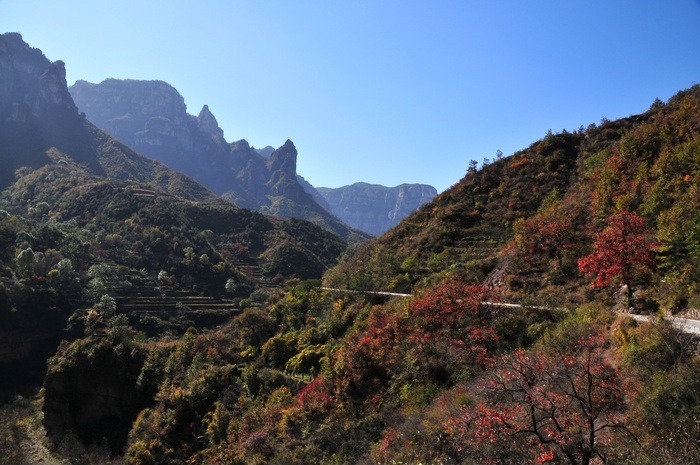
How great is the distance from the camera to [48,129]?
459ft

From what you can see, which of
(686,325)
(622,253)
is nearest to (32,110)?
(622,253)

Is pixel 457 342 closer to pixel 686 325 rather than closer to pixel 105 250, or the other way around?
pixel 686 325

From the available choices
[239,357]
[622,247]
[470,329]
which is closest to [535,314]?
[470,329]

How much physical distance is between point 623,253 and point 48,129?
172 m

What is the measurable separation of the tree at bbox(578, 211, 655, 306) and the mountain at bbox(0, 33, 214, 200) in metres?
130

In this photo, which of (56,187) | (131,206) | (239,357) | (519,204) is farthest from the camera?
(56,187)

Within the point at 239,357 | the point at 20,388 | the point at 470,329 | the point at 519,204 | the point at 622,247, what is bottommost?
the point at 20,388

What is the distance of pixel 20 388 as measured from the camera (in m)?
36.0

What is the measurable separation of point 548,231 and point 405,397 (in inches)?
494

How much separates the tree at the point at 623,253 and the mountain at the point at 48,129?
425 ft

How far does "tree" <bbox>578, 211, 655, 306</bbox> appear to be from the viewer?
1391cm

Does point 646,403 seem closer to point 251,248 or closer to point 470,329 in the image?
point 470,329

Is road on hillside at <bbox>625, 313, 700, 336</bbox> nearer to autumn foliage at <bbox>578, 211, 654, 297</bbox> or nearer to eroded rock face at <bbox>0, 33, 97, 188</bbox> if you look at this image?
autumn foliage at <bbox>578, 211, 654, 297</bbox>

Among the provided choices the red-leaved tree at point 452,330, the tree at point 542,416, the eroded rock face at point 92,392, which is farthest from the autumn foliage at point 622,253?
the eroded rock face at point 92,392
